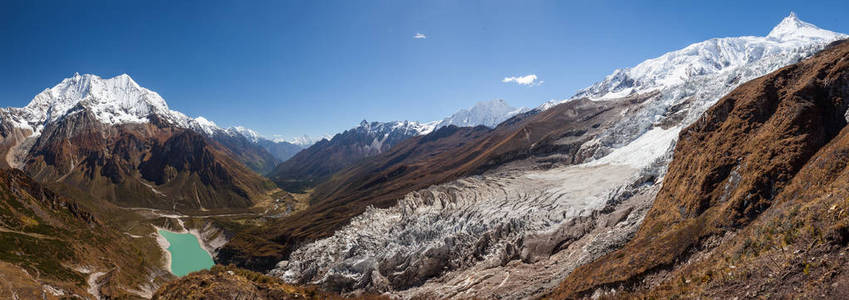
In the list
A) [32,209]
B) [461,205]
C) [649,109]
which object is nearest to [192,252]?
[32,209]

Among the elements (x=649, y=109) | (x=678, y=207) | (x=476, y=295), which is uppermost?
(x=649, y=109)

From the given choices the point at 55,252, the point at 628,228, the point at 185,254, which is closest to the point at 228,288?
the point at 628,228

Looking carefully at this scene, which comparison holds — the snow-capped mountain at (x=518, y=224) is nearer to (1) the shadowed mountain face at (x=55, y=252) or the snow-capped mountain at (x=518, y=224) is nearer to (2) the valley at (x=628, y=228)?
(2) the valley at (x=628, y=228)

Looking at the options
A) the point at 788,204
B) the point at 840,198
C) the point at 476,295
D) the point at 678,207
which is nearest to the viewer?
the point at 840,198

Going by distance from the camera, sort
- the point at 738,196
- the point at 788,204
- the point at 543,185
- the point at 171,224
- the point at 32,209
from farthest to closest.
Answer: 1. the point at 171,224
2. the point at 32,209
3. the point at 543,185
4. the point at 738,196
5. the point at 788,204

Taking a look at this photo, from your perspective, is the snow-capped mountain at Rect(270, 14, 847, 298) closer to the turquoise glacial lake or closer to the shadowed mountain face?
the shadowed mountain face

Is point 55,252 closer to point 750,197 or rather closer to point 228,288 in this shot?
point 228,288

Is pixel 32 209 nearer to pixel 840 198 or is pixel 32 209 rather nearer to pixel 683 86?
pixel 840 198
